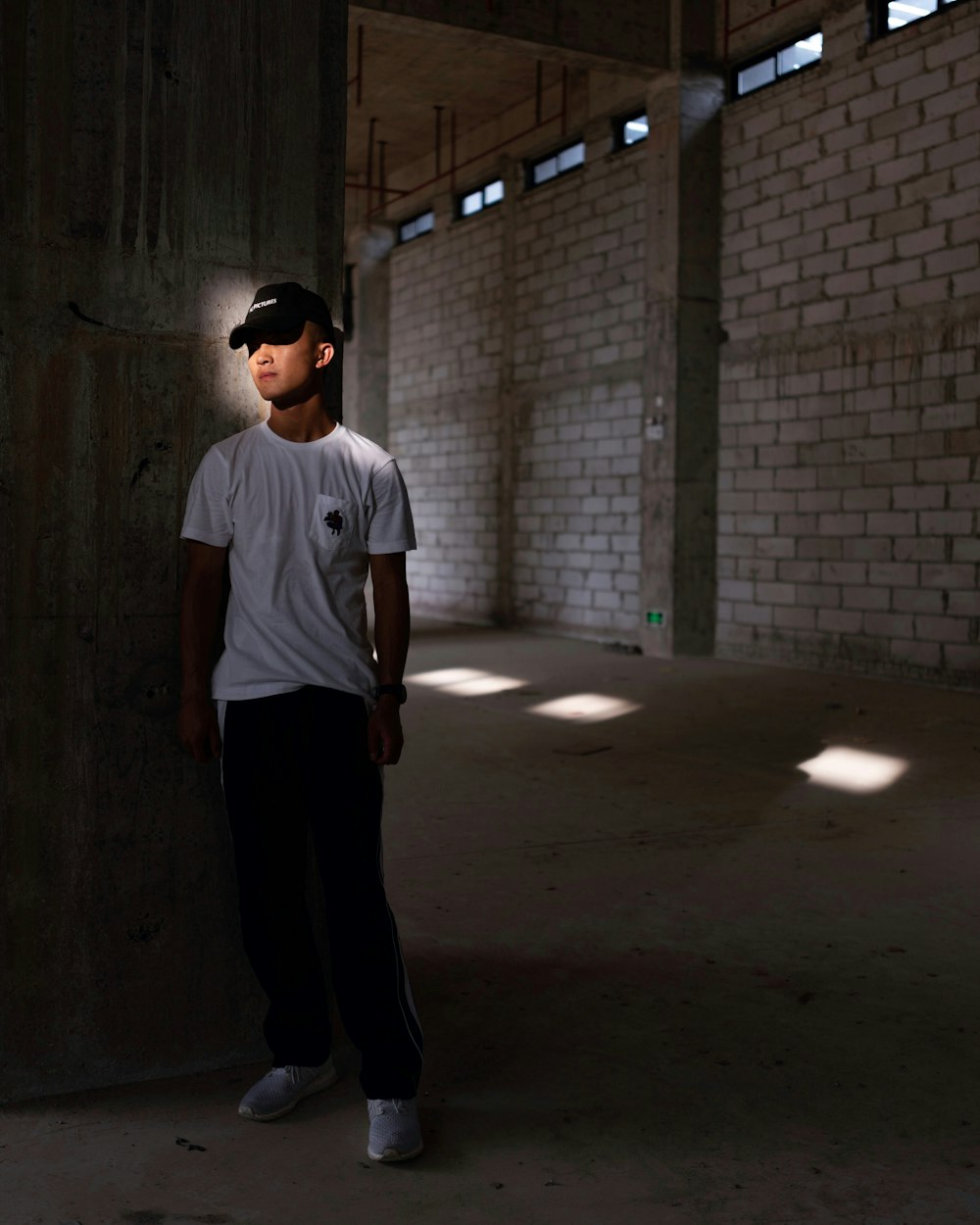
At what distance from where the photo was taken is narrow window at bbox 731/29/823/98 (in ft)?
29.5

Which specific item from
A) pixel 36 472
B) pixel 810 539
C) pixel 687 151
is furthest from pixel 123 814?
pixel 687 151

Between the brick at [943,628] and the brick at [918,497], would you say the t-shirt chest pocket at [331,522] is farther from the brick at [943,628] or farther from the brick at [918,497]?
the brick at [918,497]

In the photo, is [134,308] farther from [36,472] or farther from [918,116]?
[918,116]

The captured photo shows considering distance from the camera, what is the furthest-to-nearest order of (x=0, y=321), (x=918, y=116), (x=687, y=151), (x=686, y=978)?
(x=687, y=151), (x=918, y=116), (x=686, y=978), (x=0, y=321)

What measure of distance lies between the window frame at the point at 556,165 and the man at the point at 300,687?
9988 millimetres

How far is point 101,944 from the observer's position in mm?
2297

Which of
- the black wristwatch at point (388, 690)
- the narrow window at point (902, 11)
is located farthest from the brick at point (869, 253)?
the black wristwatch at point (388, 690)

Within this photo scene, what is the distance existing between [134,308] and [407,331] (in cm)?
1276

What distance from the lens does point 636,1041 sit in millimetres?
2529

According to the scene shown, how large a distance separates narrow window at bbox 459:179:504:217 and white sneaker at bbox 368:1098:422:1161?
11.8m

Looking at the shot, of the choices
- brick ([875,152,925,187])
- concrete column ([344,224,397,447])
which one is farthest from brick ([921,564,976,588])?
concrete column ([344,224,397,447])

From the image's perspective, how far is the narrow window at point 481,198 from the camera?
12.9 meters

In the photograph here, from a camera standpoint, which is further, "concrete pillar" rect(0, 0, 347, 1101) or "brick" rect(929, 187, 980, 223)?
"brick" rect(929, 187, 980, 223)

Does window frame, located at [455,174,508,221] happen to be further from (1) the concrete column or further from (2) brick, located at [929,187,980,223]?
(2) brick, located at [929,187,980,223]
